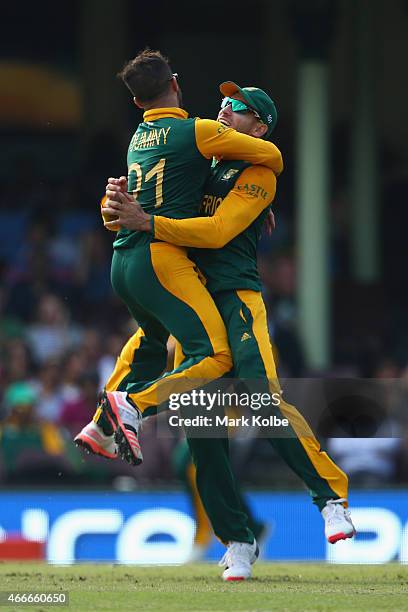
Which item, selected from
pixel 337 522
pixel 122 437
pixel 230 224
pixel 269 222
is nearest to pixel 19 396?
pixel 269 222

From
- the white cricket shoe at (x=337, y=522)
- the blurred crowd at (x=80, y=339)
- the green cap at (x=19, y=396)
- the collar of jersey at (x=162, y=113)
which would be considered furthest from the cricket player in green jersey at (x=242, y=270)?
the green cap at (x=19, y=396)

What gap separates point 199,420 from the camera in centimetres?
756

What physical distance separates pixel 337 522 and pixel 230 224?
4.83 ft

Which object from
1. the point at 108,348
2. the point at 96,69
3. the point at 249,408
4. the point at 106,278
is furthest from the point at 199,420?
the point at 96,69

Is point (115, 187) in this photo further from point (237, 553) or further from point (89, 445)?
point (237, 553)

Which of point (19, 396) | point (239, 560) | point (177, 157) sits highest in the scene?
point (19, 396)

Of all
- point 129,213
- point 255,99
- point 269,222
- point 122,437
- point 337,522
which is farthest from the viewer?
point 269,222

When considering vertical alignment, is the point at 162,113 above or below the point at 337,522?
above

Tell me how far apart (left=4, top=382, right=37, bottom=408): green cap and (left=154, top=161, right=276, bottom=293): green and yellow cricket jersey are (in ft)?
17.3

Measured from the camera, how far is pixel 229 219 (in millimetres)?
7406

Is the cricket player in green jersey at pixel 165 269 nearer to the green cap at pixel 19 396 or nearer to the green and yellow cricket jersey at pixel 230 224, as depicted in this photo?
the green and yellow cricket jersey at pixel 230 224

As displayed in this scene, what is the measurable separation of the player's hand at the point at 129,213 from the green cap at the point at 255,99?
78 cm

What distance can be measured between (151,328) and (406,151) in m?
12.9

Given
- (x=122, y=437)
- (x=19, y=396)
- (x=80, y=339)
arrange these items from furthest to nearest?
1. (x=80, y=339)
2. (x=19, y=396)
3. (x=122, y=437)
